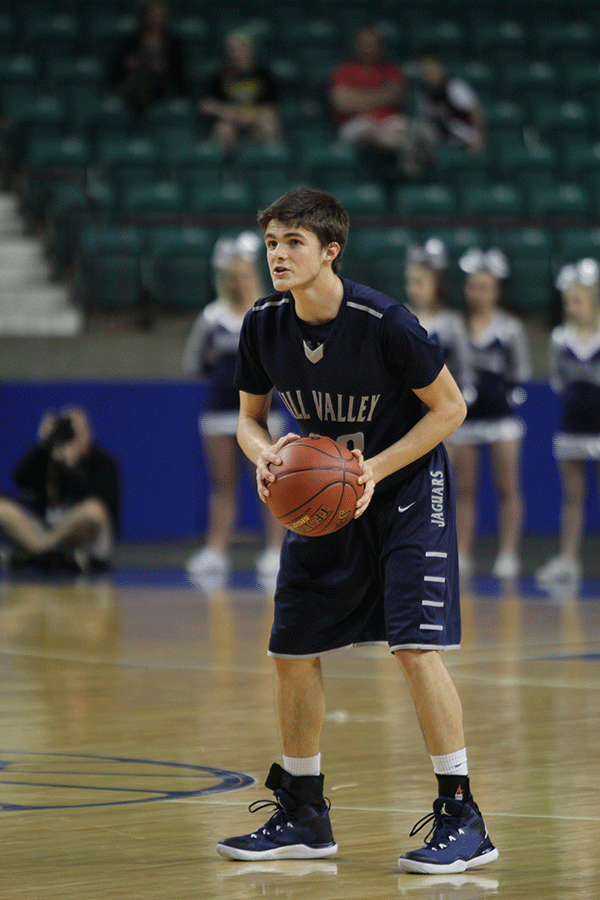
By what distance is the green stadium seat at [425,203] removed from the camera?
49.2ft

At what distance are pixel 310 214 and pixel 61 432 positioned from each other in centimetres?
774

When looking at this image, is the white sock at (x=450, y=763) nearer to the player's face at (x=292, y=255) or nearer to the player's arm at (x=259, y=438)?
the player's arm at (x=259, y=438)

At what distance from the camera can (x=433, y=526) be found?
4.00 metres

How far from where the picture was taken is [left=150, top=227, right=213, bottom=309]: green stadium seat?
1383 cm

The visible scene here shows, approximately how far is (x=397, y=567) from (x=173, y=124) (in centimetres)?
1217

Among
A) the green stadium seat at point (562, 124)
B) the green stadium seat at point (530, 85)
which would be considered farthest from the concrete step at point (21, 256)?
the green stadium seat at point (530, 85)

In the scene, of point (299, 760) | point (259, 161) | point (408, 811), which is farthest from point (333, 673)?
point (259, 161)

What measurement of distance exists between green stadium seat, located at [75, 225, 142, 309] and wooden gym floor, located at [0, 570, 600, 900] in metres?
5.08

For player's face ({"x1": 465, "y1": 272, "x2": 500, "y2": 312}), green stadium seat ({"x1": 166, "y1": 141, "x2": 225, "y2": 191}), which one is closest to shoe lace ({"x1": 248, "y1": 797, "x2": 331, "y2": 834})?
player's face ({"x1": 465, "y1": 272, "x2": 500, "y2": 312})

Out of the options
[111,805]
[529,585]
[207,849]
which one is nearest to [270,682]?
[111,805]

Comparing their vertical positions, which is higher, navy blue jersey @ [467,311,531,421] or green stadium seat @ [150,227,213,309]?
green stadium seat @ [150,227,213,309]

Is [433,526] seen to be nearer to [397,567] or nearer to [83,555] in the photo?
[397,567]

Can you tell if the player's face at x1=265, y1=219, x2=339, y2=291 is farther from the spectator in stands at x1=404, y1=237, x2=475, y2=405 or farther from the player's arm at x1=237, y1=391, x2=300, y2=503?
the spectator in stands at x1=404, y1=237, x2=475, y2=405

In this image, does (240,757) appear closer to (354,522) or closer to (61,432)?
(354,522)
